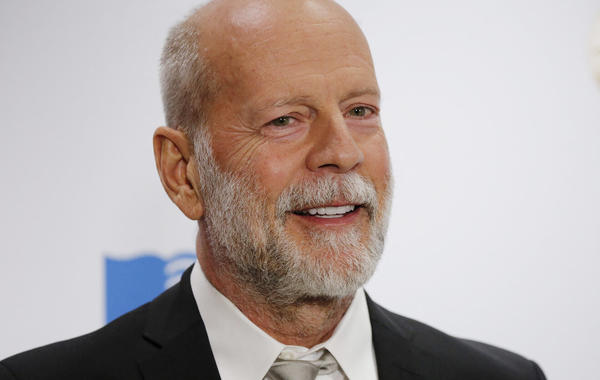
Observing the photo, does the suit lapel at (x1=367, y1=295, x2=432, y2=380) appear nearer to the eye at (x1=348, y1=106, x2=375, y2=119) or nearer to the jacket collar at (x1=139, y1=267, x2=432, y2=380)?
the jacket collar at (x1=139, y1=267, x2=432, y2=380)

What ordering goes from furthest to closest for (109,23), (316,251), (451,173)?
(451,173)
(109,23)
(316,251)

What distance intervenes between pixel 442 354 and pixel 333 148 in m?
0.66

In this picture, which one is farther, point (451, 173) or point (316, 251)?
point (451, 173)

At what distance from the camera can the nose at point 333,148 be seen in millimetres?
1525

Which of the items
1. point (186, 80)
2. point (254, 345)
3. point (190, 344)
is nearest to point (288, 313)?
point (254, 345)

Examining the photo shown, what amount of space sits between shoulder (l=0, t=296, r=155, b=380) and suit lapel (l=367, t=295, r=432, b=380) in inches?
22.3

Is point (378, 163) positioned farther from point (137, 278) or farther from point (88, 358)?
point (137, 278)

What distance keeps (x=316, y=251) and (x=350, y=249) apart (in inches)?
3.1

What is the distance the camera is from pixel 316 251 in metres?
1.57

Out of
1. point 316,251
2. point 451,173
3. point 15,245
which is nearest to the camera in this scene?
point 316,251

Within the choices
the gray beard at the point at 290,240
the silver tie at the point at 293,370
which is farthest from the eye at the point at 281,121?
the silver tie at the point at 293,370

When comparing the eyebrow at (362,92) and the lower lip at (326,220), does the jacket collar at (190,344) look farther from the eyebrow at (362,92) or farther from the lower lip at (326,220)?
the eyebrow at (362,92)

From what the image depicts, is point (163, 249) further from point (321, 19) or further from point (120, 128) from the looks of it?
point (321, 19)

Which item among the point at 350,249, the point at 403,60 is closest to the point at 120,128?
the point at 403,60
